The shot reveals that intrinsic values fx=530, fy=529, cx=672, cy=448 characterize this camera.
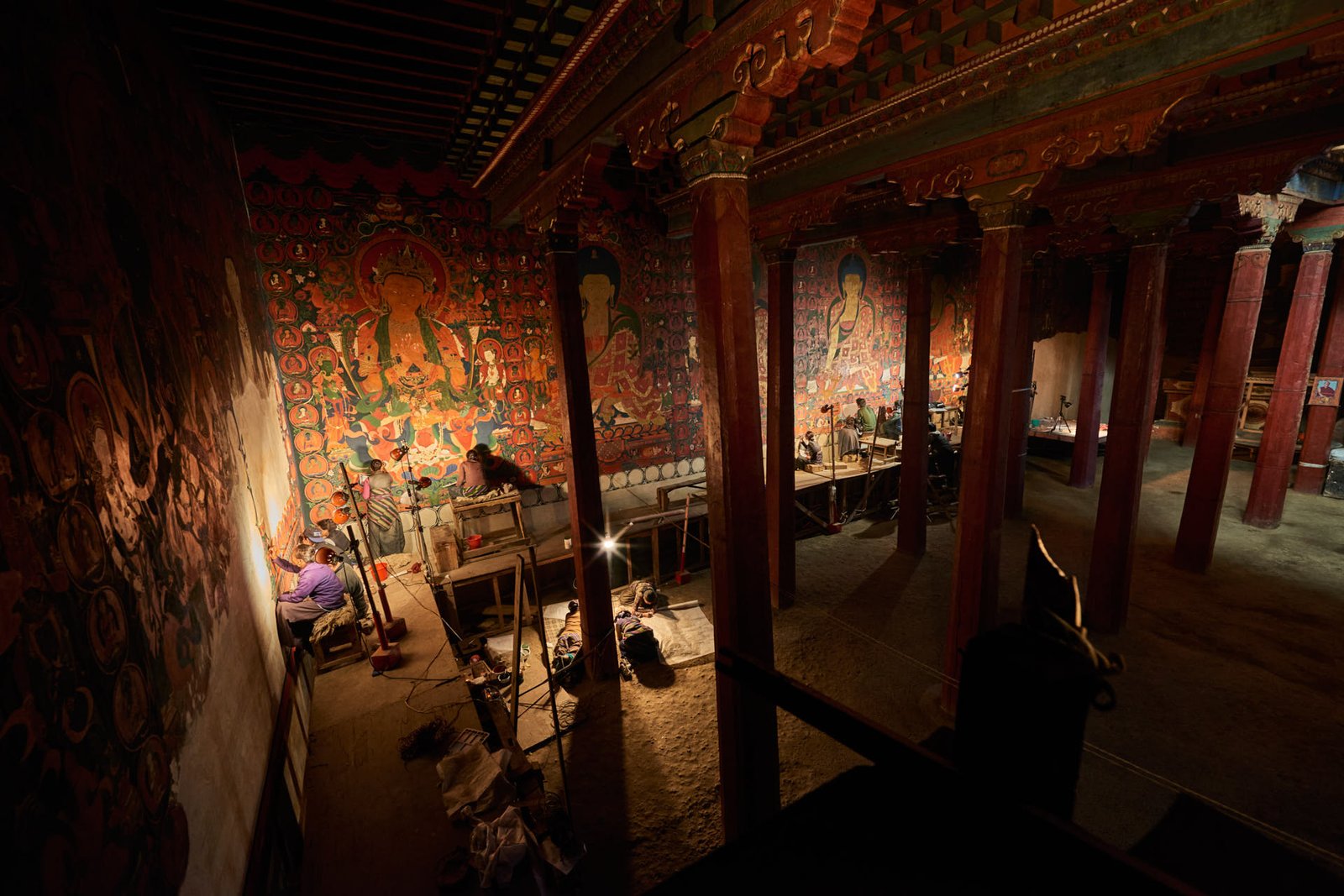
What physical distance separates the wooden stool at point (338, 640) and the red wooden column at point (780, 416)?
14.7 feet

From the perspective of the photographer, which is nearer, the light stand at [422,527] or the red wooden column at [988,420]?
the red wooden column at [988,420]

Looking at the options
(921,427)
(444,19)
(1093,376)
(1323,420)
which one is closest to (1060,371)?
(1093,376)

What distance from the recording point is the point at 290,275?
19.4ft

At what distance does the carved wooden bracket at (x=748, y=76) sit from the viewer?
1986mm

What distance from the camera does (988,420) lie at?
4.04m

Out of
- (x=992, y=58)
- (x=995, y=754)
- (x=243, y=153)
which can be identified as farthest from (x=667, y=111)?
(x=243, y=153)

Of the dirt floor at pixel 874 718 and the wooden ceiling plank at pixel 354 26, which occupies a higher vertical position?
the wooden ceiling plank at pixel 354 26

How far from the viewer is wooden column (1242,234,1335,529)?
6.95m

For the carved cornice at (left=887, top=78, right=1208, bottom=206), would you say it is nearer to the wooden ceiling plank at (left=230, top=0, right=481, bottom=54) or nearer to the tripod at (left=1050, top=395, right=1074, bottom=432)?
the wooden ceiling plank at (left=230, top=0, right=481, bottom=54)

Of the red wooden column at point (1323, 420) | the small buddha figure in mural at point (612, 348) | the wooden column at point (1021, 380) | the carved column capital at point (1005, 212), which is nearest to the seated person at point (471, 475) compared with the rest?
the small buddha figure in mural at point (612, 348)

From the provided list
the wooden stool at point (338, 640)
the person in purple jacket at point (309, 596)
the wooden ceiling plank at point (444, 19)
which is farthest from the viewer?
the wooden stool at point (338, 640)

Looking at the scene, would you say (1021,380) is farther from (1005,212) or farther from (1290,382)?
(1005,212)

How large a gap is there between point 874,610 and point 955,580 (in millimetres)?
2343

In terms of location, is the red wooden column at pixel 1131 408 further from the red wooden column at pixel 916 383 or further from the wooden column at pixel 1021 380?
the red wooden column at pixel 916 383
